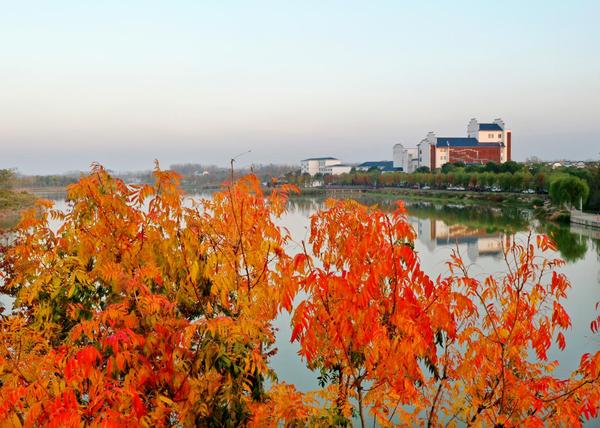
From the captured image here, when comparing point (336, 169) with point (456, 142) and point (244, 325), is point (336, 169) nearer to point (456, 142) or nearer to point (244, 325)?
point (456, 142)

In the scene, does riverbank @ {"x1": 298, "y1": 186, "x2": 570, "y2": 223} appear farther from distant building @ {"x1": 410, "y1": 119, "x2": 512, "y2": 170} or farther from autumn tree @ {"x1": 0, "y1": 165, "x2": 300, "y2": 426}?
autumn tree @ {"x1": 0, "y1": 165, "x2": 300, "y2": 426}

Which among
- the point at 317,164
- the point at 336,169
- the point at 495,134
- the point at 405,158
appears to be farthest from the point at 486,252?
the point at 317,164

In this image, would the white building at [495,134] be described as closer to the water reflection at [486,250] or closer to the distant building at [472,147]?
the distant building at [472,147]

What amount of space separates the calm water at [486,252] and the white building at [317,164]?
71.9 meters

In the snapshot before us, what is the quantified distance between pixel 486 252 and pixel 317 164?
319 ft

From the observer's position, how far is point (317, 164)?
117 metres

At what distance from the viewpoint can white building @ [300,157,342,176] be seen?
114m

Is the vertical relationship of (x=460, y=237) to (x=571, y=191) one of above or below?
below

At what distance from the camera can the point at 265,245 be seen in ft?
10.5

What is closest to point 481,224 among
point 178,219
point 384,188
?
point 178,219

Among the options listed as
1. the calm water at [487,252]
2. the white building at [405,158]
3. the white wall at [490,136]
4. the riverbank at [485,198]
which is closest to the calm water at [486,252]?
the calm water at [487,252]

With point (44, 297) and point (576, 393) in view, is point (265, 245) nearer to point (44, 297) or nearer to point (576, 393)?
point (44, 297)

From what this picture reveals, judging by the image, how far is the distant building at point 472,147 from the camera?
72.0m

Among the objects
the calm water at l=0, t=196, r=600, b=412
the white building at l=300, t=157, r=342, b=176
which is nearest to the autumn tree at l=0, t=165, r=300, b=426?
the calm water at l=0, t=196, r=600, b=412
